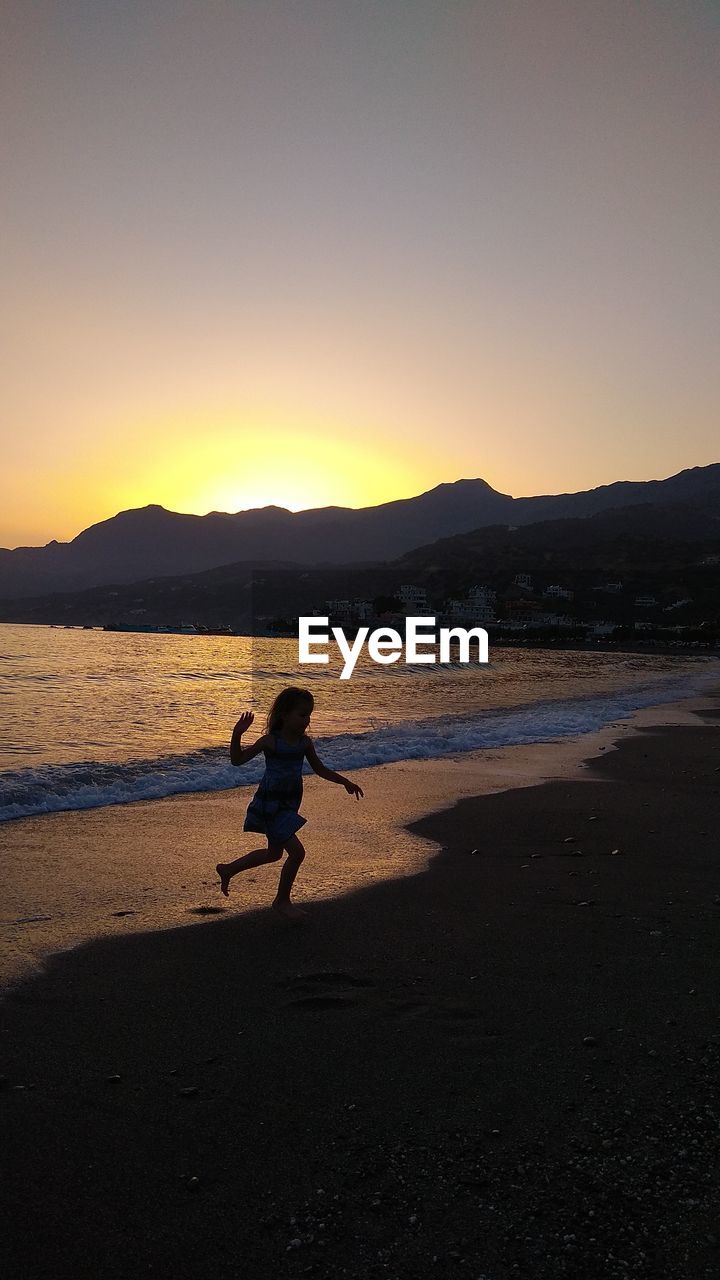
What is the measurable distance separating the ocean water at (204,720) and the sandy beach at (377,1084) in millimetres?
4571

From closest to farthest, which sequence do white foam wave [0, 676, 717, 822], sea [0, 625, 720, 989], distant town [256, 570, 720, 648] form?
sea [0, 625, 720, 989] → white foam wave [0, 676, 717, 822] → distant town [256, 570, 720, 648]

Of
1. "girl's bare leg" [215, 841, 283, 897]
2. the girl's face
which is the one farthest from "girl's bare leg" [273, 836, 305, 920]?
the girl's face

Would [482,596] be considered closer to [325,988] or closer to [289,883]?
[289,883]

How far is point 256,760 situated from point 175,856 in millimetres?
6960

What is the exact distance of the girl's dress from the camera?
6270 mm

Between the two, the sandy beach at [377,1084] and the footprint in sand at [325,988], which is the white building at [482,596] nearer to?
the sandy beach at [377,1084]

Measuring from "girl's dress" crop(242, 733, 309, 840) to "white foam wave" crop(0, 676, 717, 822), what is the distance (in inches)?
179

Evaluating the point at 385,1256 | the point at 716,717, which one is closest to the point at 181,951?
the point at 385,1256

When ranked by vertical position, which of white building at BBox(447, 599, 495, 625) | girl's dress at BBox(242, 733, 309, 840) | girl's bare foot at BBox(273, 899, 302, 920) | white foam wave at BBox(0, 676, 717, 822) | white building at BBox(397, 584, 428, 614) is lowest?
white foam wave at BBox(0, 676, 717, 822)

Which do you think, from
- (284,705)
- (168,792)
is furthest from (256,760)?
(284,705)

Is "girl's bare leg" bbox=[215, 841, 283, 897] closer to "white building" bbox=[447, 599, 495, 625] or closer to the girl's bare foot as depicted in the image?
the girl's bare foot

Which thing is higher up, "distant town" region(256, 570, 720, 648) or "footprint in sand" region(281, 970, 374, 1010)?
"distant town" region(256, 570, 720, 648)

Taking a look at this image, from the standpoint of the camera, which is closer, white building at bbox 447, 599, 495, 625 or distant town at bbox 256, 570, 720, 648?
distant town at bbox 256, 570, 720, 648

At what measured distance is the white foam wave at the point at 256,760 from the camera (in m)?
10.4
